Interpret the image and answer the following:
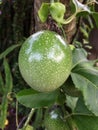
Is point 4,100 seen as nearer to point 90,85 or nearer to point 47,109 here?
point 47,109

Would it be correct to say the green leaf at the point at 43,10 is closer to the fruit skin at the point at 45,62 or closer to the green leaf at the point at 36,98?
the fruit skin at the point at 45,62

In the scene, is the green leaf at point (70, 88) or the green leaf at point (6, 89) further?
the green leaf at point (6, 89)

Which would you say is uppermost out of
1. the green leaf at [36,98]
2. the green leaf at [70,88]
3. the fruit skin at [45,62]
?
the fruit skin at [45,62]

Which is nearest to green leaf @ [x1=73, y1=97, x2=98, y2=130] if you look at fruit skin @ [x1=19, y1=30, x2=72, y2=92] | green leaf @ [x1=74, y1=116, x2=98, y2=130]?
green leaf @ [x1=74, y1=116, x2=98, y2=130]

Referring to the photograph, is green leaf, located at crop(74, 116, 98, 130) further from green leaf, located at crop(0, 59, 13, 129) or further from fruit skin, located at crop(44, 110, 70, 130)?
green leaf, located at crop(0, 59, 13, 129)

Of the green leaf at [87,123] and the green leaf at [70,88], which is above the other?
the green leaf at [70,88]

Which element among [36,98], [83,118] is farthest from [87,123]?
[36,98]

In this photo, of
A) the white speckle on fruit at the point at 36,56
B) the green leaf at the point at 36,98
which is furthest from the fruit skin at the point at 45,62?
the green leaf at the point at 36,98
